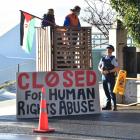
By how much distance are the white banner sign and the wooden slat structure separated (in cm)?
91

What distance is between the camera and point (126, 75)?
17922 mm

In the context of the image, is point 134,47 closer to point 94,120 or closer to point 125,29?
point 125,29

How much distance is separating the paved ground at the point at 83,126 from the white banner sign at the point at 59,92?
293 mm

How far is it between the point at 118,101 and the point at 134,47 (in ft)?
5.88

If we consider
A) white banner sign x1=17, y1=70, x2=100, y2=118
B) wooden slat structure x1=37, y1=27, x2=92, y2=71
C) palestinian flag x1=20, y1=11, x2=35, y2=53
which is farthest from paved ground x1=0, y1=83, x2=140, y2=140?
palestinian flag x1=20, y1=11, x2=35, y2=53

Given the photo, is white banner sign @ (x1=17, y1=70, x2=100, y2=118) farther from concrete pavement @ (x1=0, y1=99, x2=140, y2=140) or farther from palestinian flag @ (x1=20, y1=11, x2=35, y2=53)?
palestinian flag @ (x1=20, y1=11, x2=35, y2=53)

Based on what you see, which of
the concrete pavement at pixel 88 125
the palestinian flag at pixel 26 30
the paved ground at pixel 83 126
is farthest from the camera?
the palestinian flag at pixel 26 30

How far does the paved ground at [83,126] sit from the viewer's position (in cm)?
1209

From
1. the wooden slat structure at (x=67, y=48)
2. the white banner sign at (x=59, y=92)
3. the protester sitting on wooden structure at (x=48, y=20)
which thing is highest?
the protester sitting on wooden structure at (x=48, y=20)

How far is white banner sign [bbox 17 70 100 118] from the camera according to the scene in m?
14.8

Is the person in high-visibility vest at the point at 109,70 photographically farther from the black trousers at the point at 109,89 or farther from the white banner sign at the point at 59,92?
the white banner sign at the point at 59,92

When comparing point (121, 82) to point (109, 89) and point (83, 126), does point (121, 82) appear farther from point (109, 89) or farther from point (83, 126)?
point (83, 126)

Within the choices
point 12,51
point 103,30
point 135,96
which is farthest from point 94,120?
point 12,51

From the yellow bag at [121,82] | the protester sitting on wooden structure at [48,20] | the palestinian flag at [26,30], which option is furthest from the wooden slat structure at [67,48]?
the yellow bag at [121,82]
